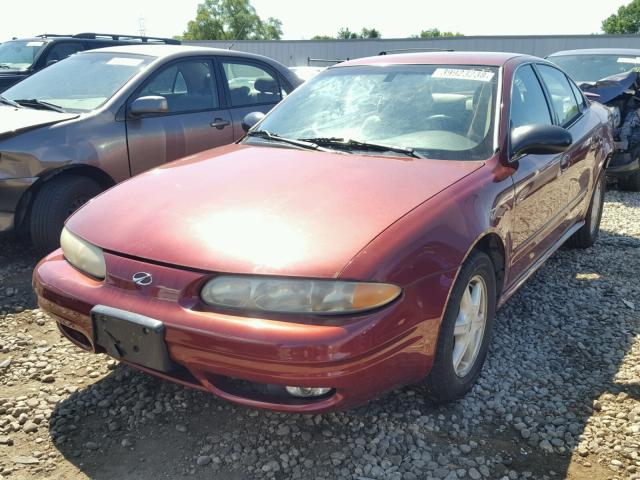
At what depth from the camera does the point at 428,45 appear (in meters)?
29.8

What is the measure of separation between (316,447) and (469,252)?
980mm

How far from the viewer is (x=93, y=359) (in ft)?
9.64

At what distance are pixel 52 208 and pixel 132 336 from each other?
2.27 meters

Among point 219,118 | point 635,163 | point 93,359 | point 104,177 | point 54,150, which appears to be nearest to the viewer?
point 93,359

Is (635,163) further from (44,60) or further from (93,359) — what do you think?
(44,60)

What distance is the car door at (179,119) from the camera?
4535 millimetres

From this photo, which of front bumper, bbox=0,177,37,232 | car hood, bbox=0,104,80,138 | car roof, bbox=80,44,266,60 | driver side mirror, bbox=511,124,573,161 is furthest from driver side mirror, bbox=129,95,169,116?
driver side mirror, bbox=511,124,573,161

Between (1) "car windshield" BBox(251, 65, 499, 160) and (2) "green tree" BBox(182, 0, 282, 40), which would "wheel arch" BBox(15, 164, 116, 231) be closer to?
(1) "car windshield" BBox(251, 65, 499, 160)

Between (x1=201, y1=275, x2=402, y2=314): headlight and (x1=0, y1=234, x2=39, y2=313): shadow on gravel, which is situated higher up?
(x1=201, y1=275, x2=402, y2=314): headlight

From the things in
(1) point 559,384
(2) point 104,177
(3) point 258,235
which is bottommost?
(1) point 559,384

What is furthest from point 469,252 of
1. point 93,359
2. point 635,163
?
point 635,163

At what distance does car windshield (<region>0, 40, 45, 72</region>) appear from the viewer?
Answer: 8.62m

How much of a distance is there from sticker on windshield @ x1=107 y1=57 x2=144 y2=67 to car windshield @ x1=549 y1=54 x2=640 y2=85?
5.89 metres

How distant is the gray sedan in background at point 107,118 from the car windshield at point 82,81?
0.01 metres
